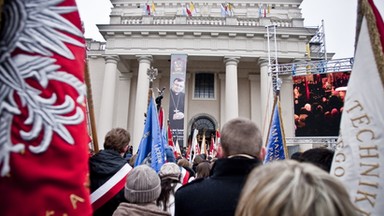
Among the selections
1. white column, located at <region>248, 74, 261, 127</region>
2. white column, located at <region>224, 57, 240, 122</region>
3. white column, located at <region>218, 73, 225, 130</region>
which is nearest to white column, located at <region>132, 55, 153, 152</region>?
white column, located at <region>224, 57, 240, 122</region>

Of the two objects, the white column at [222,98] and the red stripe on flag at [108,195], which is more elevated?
the white column at [222,98]

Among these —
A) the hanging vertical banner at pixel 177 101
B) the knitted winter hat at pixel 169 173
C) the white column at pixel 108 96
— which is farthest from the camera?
the white column at pixel 108 96

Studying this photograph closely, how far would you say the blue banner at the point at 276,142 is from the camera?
507cm

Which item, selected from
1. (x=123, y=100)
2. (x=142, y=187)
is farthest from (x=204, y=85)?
(x=142, y=187)

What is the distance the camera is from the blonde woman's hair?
88 cm

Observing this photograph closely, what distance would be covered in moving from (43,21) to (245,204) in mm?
1039

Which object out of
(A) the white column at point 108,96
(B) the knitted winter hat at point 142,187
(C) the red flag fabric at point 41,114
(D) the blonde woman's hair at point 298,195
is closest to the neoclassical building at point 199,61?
(A) the white column at point 108,96

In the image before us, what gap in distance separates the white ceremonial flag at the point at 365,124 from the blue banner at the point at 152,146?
3.45 meters

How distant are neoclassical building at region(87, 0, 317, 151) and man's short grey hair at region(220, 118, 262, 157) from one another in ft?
56.2

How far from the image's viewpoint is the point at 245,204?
40.2 inches

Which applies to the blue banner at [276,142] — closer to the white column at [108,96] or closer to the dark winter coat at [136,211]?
the dark winter coat at [136,211]

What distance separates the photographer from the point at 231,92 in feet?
65.0

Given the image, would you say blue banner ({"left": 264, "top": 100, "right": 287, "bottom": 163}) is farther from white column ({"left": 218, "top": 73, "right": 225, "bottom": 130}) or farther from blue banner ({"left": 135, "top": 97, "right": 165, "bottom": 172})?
white column ({"left": 218, "top": 73, "right": 225, "bottom": 130})

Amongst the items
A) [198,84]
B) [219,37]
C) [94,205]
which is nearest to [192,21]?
[219,37]
